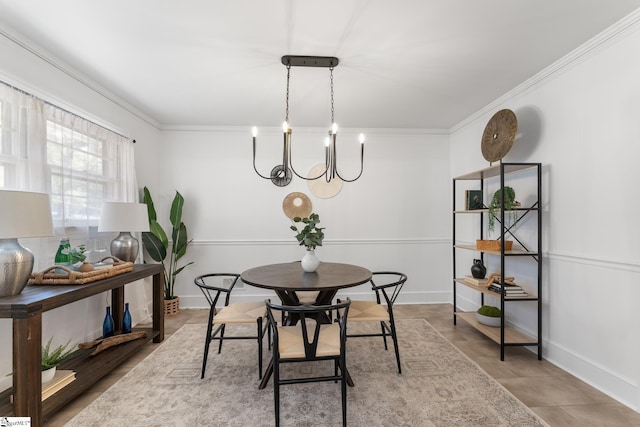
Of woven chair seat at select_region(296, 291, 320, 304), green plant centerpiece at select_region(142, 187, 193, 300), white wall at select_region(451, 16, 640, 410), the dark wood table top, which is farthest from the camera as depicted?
green plant centerpiece at select_region(142, 187, 193, 300)

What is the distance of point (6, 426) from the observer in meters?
1.61

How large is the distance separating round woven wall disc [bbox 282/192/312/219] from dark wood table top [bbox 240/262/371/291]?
1.46 metres

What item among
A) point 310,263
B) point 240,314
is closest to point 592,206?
point 310,263

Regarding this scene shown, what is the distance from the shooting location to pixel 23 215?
165cm

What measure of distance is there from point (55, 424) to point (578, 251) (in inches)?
150

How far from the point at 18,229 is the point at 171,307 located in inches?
101

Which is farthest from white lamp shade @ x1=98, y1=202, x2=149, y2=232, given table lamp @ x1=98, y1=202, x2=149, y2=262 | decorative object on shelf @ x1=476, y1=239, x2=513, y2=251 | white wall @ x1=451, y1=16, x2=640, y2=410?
white wall @ x1=451, y1=16, x2=640, y2=410

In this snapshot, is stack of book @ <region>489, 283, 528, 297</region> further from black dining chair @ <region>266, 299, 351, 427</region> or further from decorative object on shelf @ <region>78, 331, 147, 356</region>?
decorative object on shelf @ <region>78, 331, 147, 356</region>

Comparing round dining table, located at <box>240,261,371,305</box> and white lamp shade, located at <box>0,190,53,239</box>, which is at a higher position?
white lamp shade, located at <box>0,190,53,239</box>

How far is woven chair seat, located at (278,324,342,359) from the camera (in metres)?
1.85

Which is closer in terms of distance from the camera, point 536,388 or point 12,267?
point 12,267

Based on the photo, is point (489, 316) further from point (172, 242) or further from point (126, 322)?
point (172, 242)

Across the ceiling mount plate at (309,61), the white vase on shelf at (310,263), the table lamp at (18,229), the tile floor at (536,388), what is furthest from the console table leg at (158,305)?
the ceiling mount plate at (309,61)

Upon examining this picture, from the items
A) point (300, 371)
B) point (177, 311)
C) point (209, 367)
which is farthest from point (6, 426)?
point (177, 311)
